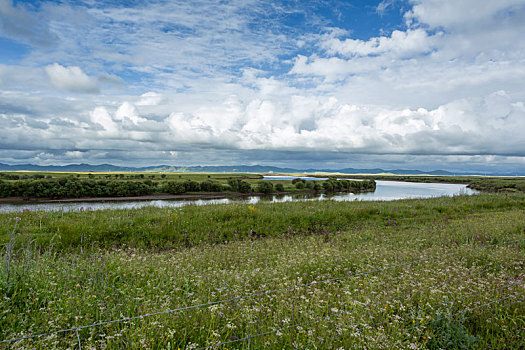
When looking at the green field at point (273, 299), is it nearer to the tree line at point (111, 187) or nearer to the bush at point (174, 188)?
the tree line at point (111, 187)

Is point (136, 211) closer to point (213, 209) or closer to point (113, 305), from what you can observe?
point (213, 209)

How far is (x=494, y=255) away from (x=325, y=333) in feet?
22.1

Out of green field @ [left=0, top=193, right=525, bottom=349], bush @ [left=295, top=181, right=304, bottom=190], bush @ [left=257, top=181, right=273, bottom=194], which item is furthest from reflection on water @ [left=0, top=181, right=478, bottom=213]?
bush @ [left=295, top=181, right=304, bottom=190]

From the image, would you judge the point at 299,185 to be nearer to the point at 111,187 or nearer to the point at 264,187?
the point at 264,187

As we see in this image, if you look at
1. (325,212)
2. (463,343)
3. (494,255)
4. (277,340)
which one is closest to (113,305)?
(277,340)

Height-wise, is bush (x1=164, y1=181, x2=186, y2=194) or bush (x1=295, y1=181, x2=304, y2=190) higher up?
bush (x1=164, y1=181, x2=186, y2=194)

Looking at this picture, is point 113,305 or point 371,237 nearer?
point 113,305

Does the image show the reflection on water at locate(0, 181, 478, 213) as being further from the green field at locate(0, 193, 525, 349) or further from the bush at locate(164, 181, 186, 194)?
the bush at locate(164, 181, 186, 194)

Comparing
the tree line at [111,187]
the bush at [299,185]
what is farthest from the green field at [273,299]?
the bush at [299,185]

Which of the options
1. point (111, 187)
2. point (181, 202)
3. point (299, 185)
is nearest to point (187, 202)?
point (181, 202)

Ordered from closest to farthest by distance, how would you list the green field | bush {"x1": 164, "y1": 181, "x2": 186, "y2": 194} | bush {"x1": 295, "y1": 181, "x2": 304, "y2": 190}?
1. the green field
2. bush {"x1": 164, "y1": 181, "x2": 186, "y2": 194}
3. bush {"x1": 295, "y1": 181, "x2": 304, "y2": 190}

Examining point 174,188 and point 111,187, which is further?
point 174,188

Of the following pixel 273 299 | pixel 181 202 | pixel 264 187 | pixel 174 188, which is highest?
pixel 273 299

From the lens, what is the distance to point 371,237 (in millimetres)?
11422
